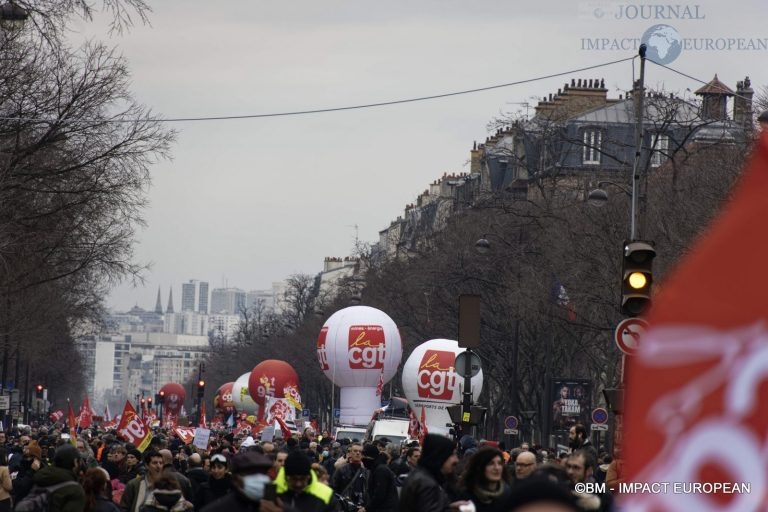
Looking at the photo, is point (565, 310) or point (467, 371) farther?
point (565, 310)

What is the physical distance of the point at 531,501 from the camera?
3.06 m

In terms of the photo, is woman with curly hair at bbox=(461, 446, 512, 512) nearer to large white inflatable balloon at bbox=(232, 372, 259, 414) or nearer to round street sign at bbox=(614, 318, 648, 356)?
round street sign at bbox=(614, 318, 648, 356)

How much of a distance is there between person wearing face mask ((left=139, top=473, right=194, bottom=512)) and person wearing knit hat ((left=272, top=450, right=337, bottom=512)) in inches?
98.0

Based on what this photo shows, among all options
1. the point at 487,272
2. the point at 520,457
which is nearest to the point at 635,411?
the point at 520,457

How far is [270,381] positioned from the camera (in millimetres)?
76188

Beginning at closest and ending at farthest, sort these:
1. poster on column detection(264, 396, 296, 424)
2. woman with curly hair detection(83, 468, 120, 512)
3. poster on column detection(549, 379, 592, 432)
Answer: woman with curly hair detection(83, 468, 120, 512)
poster on column detection(549, 379, 592, 432)
poster on column detection(264, 396, 296, 424)

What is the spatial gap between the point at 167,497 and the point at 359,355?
4717cm

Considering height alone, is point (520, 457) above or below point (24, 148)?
below

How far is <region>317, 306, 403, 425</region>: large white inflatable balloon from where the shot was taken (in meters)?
59.6

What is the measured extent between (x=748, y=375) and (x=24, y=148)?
1141 inches

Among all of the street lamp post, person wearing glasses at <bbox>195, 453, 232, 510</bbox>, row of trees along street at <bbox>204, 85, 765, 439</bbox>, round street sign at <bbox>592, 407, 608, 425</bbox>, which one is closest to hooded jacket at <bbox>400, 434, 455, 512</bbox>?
person wearing glasses at <bbox>195, 453, 232, 510</bbox>

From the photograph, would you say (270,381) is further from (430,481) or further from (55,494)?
(430,481)

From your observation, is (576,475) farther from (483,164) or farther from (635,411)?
(483,164)

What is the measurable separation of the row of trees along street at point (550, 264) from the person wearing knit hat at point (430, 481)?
22.3 m
